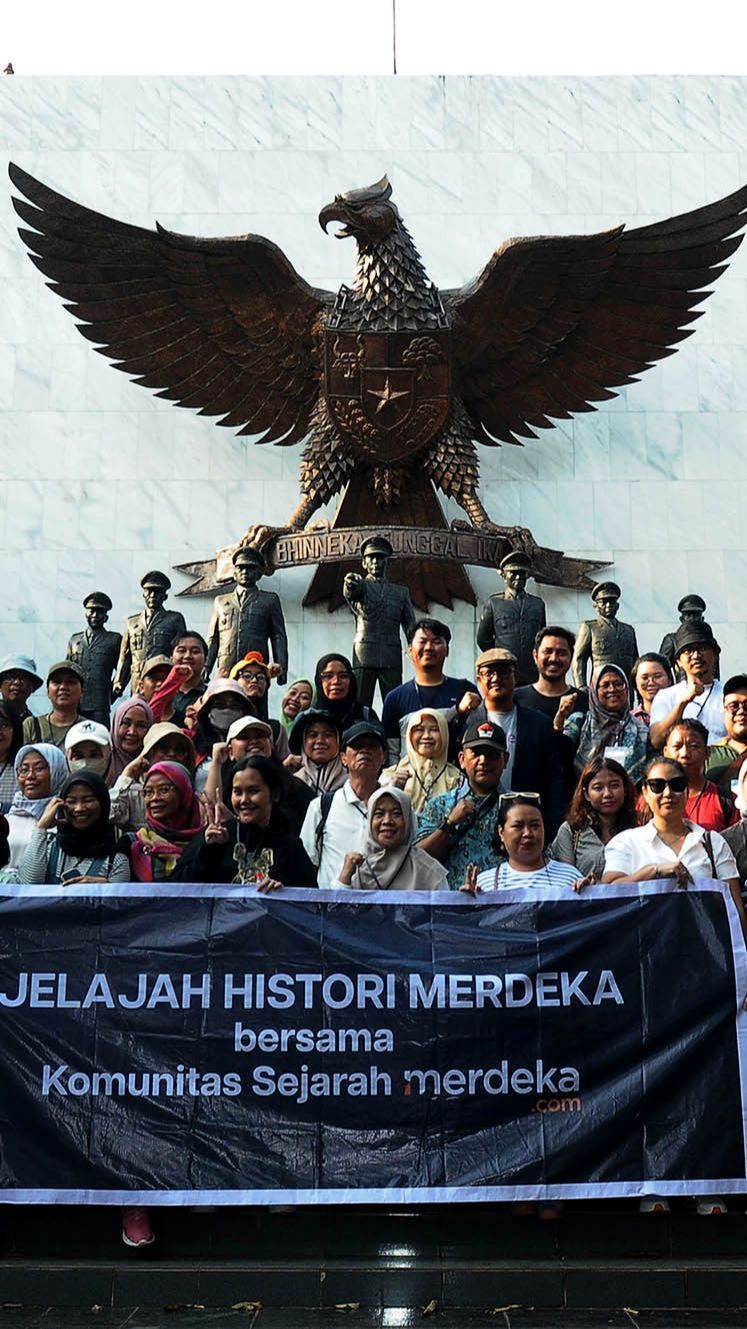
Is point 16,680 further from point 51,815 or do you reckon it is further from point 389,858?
point 389,858

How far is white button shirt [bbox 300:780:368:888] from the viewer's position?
6.52 metres

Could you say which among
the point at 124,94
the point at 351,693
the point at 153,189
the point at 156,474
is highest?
the point at 124,94

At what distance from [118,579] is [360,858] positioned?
8.75m

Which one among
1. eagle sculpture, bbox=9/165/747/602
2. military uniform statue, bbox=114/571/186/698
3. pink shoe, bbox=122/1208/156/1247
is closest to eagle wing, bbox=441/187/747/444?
eagle sculpture, bbox=9/165/747/602

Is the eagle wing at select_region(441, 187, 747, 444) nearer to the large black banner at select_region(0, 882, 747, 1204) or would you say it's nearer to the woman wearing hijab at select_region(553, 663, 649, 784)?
the woman wearing hijab at select_region(553, 663, 649, 784)

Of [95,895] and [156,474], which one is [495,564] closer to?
[156,474]

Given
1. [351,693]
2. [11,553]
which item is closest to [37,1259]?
[351,693]

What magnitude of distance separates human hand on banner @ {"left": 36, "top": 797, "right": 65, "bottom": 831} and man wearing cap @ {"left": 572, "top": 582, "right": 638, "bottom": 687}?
5.61 m

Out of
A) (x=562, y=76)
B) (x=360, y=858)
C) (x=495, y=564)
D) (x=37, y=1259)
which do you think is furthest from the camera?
(x=562, y=76)

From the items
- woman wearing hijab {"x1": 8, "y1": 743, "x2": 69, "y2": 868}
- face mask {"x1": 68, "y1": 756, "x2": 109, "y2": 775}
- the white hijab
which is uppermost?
face mask {"x1": 68, "y1": 756, "x2": 109, "y2": 775}

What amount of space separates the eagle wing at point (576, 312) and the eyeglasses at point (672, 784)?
8157 millimetres

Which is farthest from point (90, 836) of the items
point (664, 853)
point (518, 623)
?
point (518, 623)

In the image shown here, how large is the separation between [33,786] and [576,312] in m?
8.27

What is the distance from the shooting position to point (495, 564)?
44.7ft
